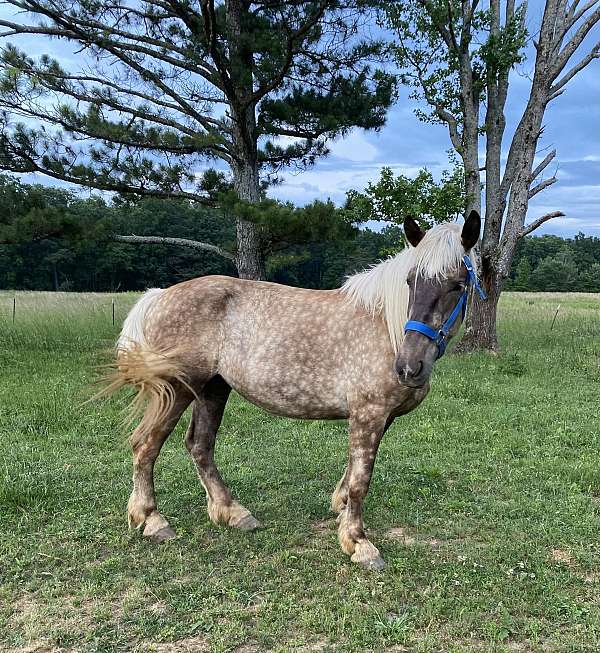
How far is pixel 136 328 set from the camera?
12.2ft

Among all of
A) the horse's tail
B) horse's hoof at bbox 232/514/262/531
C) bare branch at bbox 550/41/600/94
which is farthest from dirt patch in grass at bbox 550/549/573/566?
bare branch at bbox 550/41/600/94

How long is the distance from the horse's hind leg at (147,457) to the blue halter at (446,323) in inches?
66.1

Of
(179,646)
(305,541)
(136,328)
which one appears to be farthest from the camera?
(136,328)

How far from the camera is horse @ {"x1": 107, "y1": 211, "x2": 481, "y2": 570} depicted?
292 centimetres

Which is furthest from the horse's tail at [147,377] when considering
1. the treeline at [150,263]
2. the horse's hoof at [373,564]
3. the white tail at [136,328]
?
the treeline at [150,263]

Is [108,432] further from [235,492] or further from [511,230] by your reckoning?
[511,230]

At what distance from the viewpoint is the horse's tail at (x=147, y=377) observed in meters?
3.46

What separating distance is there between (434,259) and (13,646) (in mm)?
2776

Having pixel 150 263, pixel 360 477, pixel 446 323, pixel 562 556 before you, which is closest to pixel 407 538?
pixel 360 477

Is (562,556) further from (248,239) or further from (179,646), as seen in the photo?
(248,239)

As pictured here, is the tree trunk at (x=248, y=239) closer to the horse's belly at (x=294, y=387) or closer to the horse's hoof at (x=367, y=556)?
the horse's belly at (x=294, y=387)

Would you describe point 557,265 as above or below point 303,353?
above

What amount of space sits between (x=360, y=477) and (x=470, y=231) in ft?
5.25

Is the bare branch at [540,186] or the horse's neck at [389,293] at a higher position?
the bare branch at [540,186]
